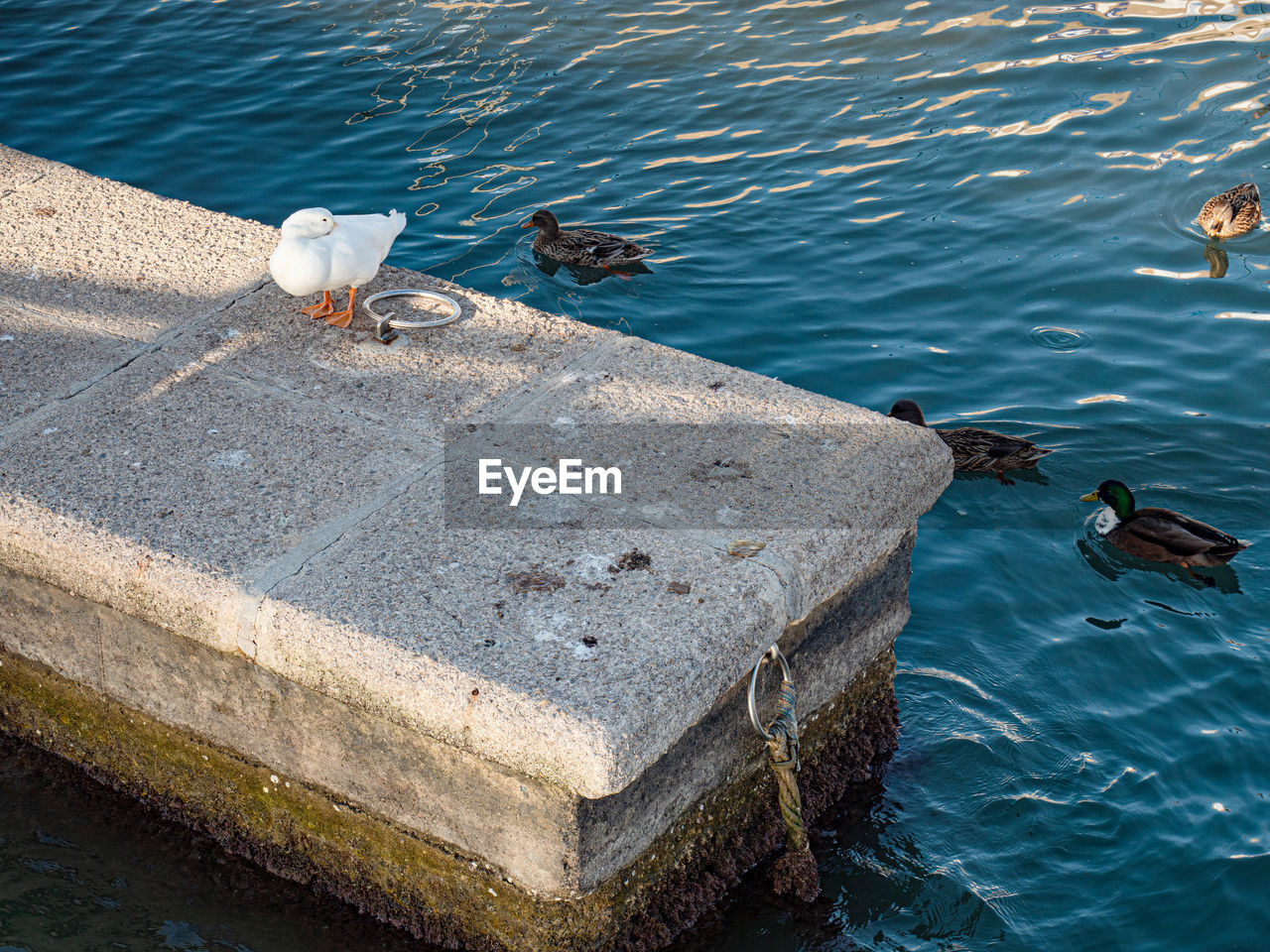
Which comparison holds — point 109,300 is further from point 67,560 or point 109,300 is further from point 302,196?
point 302,196

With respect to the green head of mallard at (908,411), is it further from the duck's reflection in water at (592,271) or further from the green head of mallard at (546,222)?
the green head of mallard at (546,222)

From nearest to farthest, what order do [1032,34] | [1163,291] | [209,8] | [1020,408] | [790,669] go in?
[790,669]
[1020,408]
[1163,291]
[1032,34]
[209,8]

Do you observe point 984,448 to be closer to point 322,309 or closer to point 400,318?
point 400,318

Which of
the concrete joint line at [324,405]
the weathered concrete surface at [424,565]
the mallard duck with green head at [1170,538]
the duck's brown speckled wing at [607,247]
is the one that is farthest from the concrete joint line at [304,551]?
the duck's brown speckled wing at [607,247]

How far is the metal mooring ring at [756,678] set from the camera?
3686 mm

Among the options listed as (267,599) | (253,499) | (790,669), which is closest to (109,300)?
(253,499)

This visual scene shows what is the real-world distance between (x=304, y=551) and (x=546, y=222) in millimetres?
6505

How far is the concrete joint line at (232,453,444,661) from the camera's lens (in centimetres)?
356

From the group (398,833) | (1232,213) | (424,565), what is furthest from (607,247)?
(398,833)

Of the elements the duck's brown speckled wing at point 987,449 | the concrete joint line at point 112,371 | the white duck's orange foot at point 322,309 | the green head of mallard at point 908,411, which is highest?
the white duck's orange foot at point 322,309

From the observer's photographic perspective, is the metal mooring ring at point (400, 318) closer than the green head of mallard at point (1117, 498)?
Yes

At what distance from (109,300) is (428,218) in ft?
18.0

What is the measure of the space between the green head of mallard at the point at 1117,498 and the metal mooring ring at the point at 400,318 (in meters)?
4.38

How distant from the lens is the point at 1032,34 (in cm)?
1240
